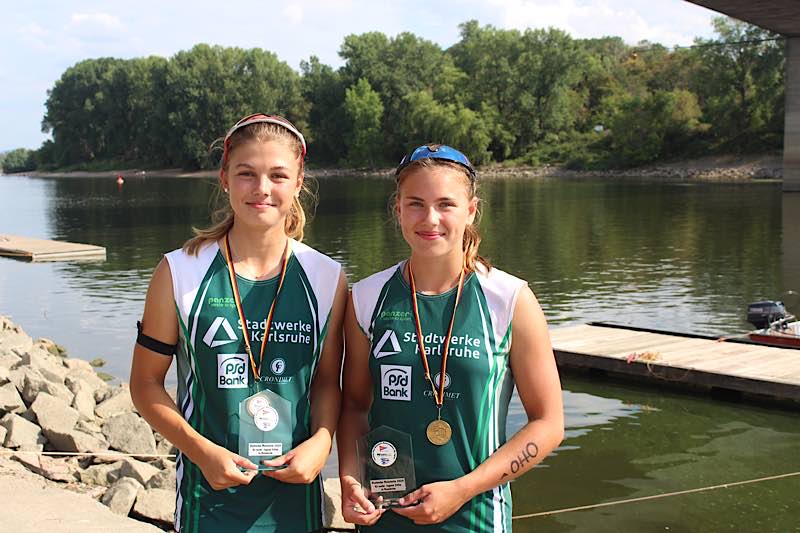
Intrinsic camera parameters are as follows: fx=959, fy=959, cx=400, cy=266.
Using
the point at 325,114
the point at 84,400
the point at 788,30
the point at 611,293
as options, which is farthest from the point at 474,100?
the point at 84,400

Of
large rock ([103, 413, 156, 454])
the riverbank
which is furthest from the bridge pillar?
large rock ([103, 413, 156, 454])

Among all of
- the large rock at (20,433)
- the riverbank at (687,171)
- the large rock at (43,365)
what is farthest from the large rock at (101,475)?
the riverbank at (687,171)

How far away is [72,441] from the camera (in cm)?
805

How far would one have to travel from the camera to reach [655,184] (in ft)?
214

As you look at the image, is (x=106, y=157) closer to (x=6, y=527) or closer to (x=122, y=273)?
(x=122, y=273)

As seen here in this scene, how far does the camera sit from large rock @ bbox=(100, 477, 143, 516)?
6.43 m

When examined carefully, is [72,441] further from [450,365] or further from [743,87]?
[743,87]

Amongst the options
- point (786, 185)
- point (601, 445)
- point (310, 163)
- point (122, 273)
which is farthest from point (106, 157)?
point (601, 445)

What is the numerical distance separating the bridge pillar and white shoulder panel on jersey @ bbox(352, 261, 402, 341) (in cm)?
5330

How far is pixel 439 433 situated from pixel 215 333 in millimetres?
744

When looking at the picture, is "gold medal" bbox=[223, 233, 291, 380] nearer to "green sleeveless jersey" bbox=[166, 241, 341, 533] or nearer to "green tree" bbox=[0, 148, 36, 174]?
"green sleeveless jersey" bbox=[166, 241, 341, 533]

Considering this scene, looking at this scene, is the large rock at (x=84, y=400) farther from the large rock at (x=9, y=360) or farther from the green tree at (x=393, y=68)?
the green tree at (x=393, y=68)

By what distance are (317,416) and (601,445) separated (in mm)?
7781

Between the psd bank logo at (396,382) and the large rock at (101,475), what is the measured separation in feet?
16.4
